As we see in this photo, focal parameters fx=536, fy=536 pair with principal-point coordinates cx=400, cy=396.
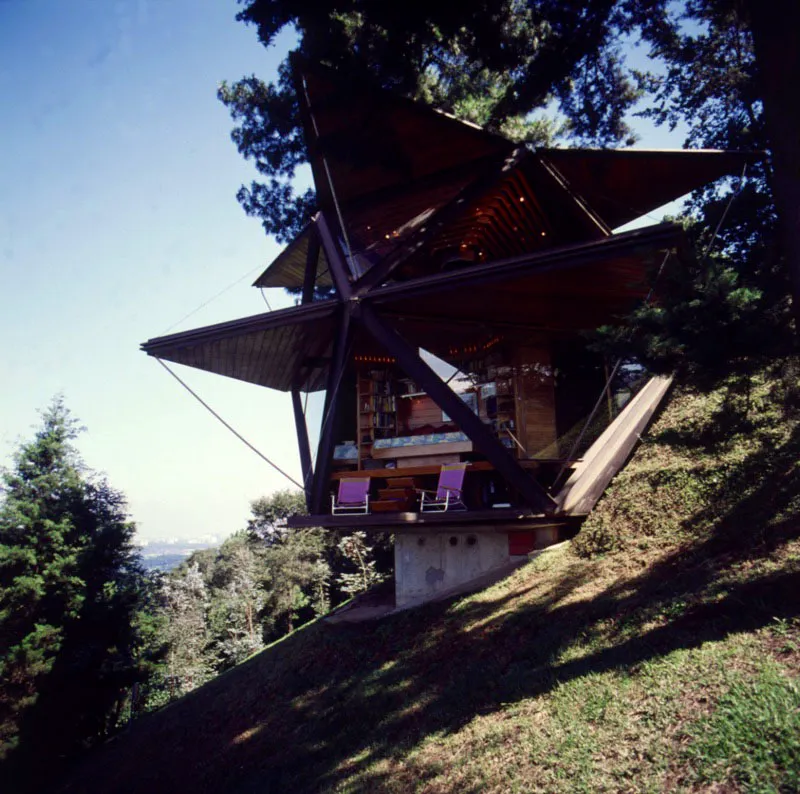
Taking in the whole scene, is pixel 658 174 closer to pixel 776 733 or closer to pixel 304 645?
pixel 776 733

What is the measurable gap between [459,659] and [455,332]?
29.6 ft

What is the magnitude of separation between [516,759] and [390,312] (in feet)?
29.6

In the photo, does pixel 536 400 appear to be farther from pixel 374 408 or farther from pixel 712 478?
pixel 712 478

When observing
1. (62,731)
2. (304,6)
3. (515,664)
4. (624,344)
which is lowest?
(62,731)

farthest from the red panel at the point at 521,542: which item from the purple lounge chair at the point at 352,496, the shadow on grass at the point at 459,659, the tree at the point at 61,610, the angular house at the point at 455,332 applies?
the tree at the point at 61,610

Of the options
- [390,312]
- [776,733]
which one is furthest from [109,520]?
[776,733]

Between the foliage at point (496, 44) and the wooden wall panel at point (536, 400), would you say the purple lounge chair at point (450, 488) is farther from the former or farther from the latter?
the foliage at point (496, 44)

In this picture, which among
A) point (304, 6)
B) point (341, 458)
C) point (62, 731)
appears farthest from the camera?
point (62, 731)

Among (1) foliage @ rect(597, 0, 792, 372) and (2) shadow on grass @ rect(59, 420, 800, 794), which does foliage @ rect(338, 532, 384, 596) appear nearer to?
(2) shadow on grass @ rect(59, 420, 800, 794)

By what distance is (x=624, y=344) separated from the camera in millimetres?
7047

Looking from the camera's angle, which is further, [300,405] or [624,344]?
[300,405]

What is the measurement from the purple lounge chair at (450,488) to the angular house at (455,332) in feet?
0.20

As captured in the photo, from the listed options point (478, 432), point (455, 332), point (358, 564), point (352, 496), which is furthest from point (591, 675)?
point (358, 564)

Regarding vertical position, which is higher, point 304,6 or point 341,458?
point 304,6
